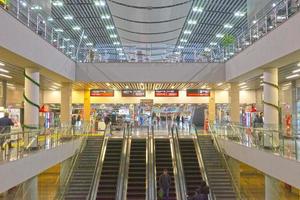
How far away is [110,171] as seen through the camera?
19516 mm

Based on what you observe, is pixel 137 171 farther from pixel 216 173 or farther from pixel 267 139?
pixel 267 139

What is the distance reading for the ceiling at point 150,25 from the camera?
22719mm

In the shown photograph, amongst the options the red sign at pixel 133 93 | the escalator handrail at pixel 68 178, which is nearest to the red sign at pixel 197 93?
the red sign at pixel 133 93

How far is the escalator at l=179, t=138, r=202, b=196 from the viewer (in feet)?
60.2

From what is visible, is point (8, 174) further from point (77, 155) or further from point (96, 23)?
point (96, 23)

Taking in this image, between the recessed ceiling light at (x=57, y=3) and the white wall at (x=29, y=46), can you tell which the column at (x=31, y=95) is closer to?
the white wall at (x=29, y=46)

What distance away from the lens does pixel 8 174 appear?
33.1 feet

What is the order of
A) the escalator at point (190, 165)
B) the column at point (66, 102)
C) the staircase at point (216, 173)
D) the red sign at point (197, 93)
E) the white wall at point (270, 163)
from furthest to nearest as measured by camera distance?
the red sign at point (197, 93), the column at point (66, 102), the escalator at point (190, 165), the staircase at point (216, 173), the white wall at point (270, 163)

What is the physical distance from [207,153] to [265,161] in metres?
8.24

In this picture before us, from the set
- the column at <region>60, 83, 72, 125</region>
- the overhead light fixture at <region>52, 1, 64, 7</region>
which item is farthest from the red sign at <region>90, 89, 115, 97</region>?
the overhead light fixture at <region>52, 1, 64, 7</region>

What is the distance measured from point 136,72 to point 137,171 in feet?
18.8

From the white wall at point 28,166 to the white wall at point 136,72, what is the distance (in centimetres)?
570

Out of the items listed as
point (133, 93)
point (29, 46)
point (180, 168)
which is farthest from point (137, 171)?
point (133, 93)

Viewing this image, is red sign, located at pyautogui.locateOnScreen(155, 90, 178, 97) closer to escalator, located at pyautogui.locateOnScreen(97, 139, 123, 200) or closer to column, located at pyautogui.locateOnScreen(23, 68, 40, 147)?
escalator, located at pyautogui.locateOnScreen(97, 139, 123, 200)
